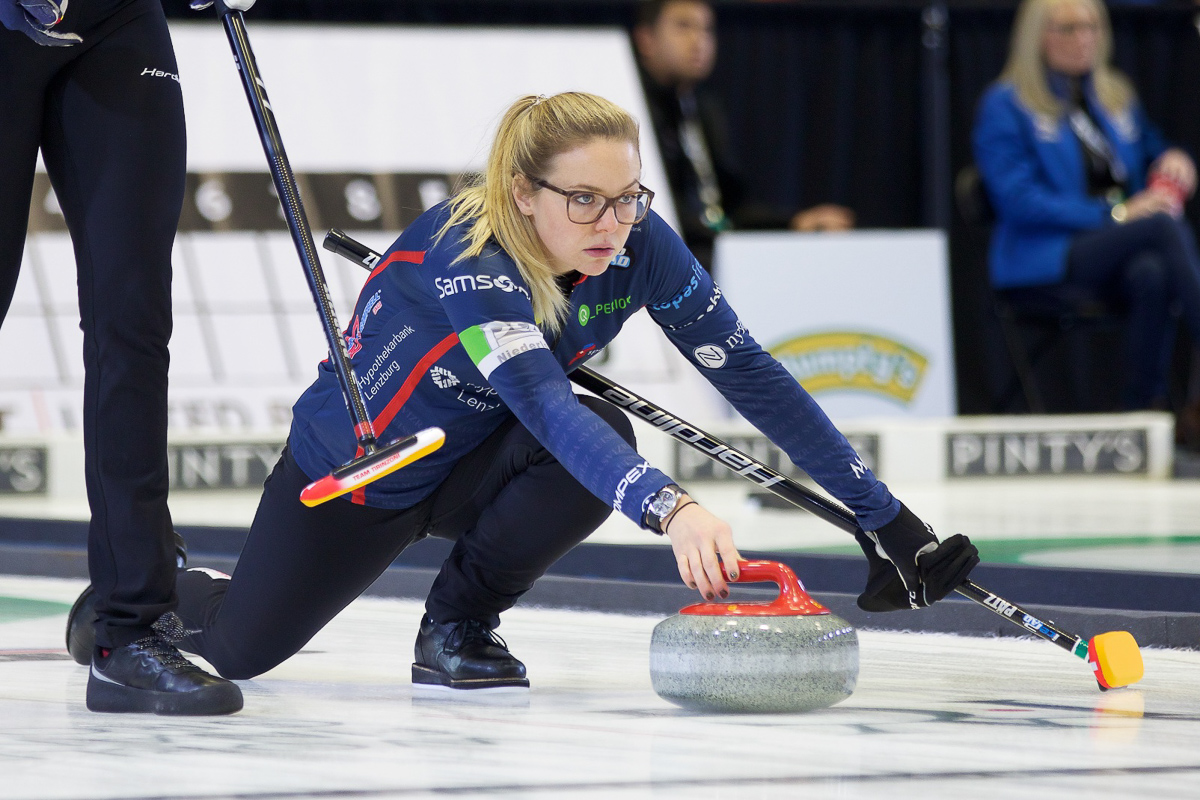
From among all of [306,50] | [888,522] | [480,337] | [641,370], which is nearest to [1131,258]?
[641,370]

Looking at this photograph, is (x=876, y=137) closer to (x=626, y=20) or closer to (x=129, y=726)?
(x=626, y=20)

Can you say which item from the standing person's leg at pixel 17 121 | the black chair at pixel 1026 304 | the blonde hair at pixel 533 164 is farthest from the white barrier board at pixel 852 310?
the standing person's leg at pixel 17 121

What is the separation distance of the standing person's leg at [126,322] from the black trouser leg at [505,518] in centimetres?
39

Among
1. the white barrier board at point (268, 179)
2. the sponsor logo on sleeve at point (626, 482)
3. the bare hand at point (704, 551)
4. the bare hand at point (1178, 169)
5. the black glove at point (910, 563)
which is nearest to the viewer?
the bare hand at point (704, 551)

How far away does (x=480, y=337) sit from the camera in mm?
1947

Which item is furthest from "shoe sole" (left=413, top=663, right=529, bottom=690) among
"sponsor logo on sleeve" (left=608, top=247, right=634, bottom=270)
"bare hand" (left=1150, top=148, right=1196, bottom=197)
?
"bare hand" (left=1150, top=148, right=1196, bottom=197)

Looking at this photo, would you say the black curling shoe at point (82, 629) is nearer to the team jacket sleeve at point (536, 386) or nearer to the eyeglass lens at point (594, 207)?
the team jacket sleeve at point (536, 386)

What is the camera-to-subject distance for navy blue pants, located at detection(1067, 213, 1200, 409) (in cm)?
545

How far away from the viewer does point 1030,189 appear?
5586 millimetres

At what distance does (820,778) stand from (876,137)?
212 inches

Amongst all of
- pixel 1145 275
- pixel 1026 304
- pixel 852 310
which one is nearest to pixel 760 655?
pixel 852 310

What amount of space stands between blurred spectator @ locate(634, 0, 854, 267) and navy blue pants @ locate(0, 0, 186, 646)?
3.91 m

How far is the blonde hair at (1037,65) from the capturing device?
557 centimetres

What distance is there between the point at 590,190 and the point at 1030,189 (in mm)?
3858
